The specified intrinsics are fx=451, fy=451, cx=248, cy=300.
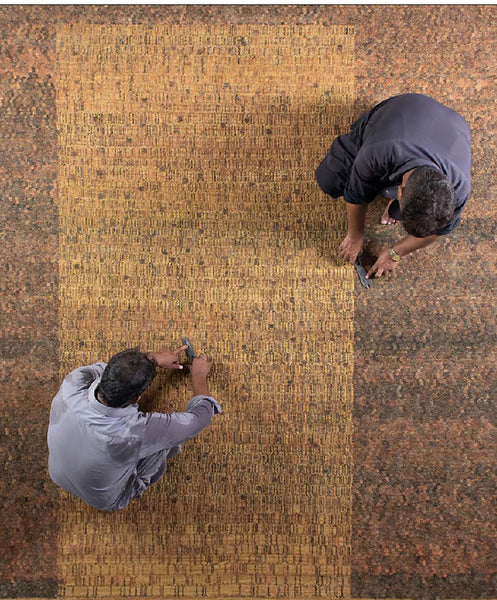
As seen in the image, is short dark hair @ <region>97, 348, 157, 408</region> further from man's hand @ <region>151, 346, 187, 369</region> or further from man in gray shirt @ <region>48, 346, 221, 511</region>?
man's hand @ <region>151, 346, 187, 369</region>

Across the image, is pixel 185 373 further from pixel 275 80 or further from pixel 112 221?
pixel 275 80

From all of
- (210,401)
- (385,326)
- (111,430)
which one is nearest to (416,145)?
(385,326)

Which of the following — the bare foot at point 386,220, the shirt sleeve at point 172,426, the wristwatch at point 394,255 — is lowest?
the shirt sleeve at point 172,426

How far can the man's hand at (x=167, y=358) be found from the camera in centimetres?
119

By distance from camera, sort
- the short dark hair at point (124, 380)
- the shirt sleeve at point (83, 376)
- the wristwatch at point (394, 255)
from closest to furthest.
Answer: the short dark hair at point (124, 380) < the shirt sleeve at point (83, 376) < the wristwatch at point (394, 255)

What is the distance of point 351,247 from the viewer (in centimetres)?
119

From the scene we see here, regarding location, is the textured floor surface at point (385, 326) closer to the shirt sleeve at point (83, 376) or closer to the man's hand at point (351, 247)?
the man's hand at point (351, 247)

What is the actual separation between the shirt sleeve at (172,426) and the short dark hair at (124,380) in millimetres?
100

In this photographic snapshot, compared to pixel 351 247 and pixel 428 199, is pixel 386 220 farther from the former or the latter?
pixel 428 199

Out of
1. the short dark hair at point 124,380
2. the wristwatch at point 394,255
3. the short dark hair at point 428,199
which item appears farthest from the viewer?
the wristwatch at point 394,255

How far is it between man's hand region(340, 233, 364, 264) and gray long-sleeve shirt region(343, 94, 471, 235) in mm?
241

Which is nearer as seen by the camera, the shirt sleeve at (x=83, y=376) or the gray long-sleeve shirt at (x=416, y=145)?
the gray long-sleeve shirt at (x=416, y=145)

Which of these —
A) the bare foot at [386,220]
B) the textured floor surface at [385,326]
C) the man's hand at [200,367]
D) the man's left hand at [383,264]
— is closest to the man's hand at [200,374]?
the man's hand at [200,367]

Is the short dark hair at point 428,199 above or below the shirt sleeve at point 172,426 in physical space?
above
